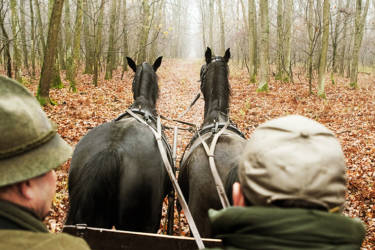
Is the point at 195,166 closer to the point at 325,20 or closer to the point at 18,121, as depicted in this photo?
Result: the point at 18,121

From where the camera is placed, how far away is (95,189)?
104 inches

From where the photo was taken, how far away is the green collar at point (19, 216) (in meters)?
1.01

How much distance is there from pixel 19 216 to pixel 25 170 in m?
0.17

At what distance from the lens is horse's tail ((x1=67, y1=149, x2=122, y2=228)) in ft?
8.63

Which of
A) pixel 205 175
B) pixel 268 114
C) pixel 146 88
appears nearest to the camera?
pixel 205 175

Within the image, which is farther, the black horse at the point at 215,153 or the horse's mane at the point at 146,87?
the horse's mane at the point at 146,87

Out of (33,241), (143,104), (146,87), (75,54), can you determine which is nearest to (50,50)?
(75,54)

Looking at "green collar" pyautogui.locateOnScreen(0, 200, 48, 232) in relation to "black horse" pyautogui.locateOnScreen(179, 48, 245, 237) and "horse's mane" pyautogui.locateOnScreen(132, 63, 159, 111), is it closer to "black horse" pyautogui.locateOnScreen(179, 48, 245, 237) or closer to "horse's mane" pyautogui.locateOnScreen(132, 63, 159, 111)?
"black horse" pyautogui.locateOnScreen(179, 48, 245, 237)

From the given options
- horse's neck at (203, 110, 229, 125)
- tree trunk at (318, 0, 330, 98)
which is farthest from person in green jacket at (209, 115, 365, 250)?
tree trunk at (318, 0, 330, 98)

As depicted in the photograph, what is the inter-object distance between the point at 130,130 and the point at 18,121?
6.33ft

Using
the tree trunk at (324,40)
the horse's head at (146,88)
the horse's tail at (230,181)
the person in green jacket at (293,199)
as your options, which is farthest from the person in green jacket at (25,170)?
the tree trunk at (324,40)

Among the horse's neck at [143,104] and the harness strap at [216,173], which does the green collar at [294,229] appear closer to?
the harness strap at [216,173]

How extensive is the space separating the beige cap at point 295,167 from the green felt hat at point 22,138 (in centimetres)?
84

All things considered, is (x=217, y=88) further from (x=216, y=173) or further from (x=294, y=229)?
(x=294, y=229)
